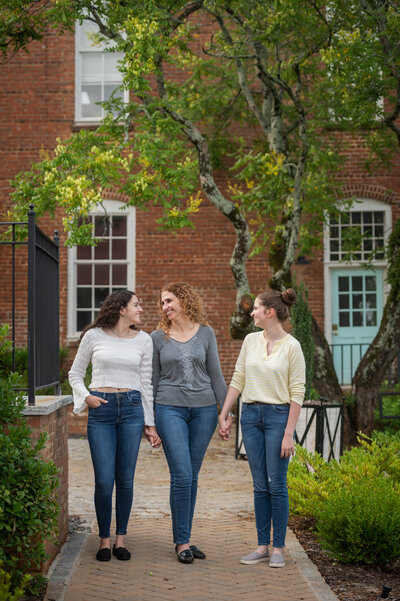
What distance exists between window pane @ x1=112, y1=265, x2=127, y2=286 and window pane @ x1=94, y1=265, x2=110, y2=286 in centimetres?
12

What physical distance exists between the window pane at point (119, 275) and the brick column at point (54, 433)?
9665 mm

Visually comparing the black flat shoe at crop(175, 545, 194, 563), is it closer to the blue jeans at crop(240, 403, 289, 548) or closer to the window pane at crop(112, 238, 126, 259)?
the blue jeans at crop(240, 403, 289, 548)

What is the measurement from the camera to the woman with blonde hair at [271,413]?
5379mm

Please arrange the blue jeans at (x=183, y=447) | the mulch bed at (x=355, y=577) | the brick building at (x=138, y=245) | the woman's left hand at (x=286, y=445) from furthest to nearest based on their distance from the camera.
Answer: the brick building at (x=138, y=245) → the blue jeans at (x=183, y=447) → the woman's left hand at (x=286, y=445) → the mulch bed at (x=355, y=577)

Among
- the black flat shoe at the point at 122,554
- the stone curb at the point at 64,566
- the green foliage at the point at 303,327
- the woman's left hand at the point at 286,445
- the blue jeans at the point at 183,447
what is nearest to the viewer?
the stone curb at the point at 64,566

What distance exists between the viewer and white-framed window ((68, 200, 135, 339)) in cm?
1568

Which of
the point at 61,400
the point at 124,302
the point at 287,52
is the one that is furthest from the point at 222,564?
the point at 287,52

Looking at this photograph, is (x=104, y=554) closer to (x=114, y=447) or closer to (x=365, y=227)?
(x=114, y=447)

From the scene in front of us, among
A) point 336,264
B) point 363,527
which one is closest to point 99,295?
point 336,264

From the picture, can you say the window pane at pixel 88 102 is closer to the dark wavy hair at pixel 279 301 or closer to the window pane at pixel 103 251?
the window pane at pixel 103 251

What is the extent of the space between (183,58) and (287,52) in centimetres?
170

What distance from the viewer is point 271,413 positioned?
5.39 m

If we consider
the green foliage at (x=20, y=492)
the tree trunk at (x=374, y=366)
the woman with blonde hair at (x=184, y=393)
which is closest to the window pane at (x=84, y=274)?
the tree trunk at (x=374, y=366)

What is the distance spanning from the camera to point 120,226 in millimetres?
15758
